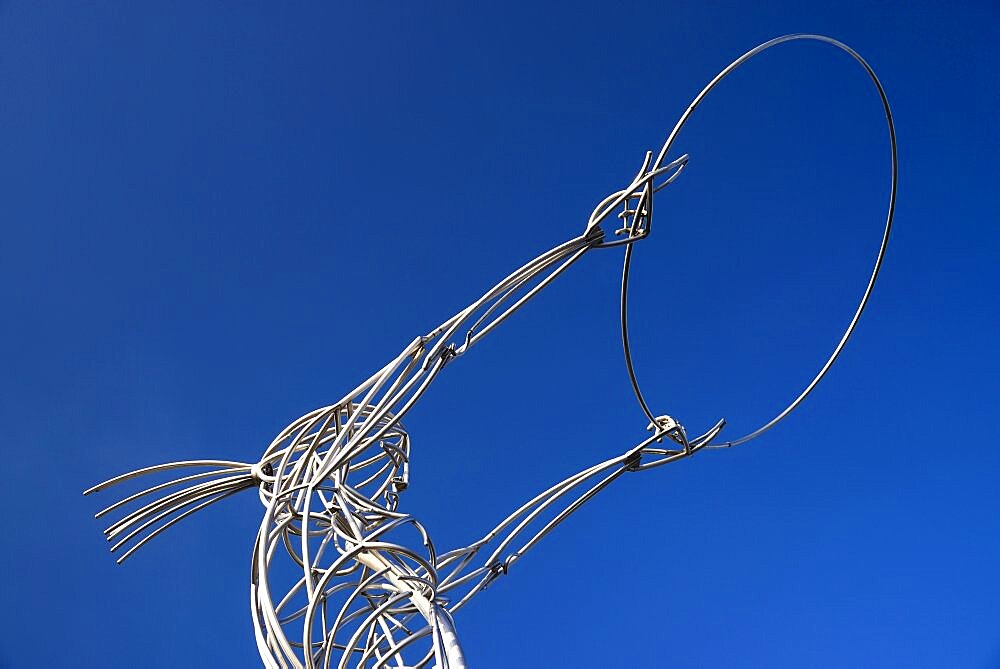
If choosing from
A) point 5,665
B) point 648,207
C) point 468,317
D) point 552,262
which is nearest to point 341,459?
point 468,317

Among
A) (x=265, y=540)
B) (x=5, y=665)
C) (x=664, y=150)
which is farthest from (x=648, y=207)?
(x=5, y=665)

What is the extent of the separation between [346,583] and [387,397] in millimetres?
292

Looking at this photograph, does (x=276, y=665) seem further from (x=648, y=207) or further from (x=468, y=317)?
(x=648, y=207)

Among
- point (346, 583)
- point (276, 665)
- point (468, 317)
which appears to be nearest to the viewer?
point (276, 665)

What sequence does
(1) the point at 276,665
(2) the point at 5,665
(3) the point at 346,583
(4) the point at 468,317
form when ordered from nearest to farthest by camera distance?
(1) the point at 276,665, (4) the point at 468,317, (3) the point at 346,583, (2) the point at 5,665

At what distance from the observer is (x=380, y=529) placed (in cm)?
112

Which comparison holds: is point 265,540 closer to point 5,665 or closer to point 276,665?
point 276,665

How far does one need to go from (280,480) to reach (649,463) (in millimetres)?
471

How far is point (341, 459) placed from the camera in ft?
3.66

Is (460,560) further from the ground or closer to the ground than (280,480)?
closer to the ground

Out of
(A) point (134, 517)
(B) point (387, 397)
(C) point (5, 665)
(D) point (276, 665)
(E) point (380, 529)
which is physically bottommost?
(D) point (276, 665)

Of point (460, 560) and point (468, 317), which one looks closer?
point (468, 317)

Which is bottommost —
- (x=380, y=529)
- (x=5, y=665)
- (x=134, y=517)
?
(x=380, y=529)

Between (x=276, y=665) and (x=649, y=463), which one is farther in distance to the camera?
(x=649, y=463)
